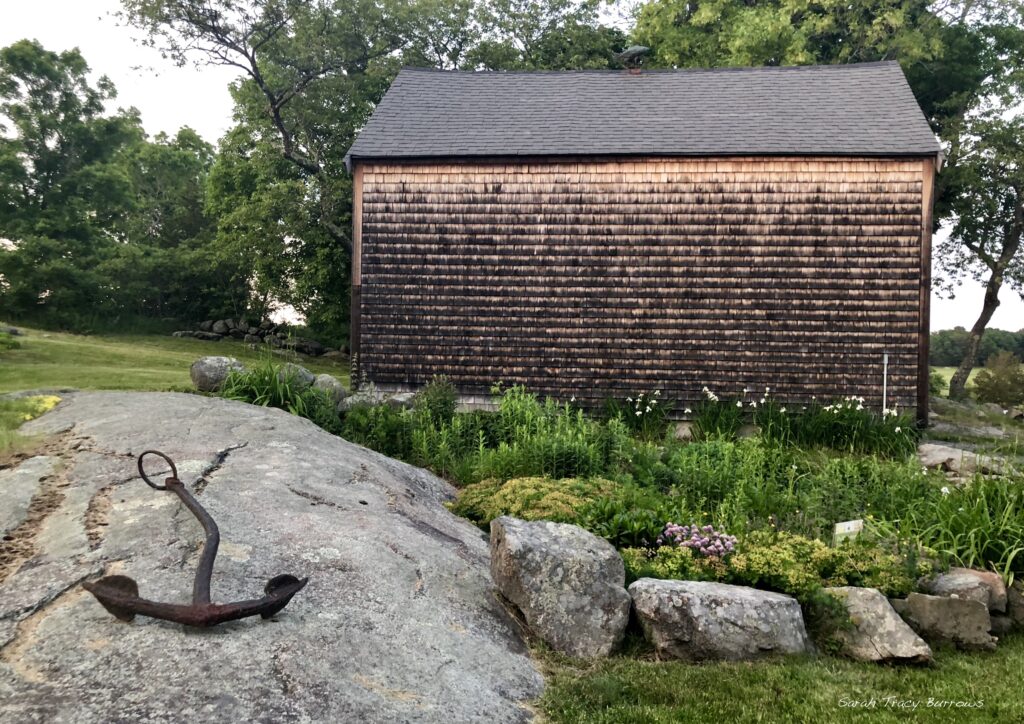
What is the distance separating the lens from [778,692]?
3.97m

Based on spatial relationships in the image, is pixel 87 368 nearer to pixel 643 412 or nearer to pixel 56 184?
pixel 643 412

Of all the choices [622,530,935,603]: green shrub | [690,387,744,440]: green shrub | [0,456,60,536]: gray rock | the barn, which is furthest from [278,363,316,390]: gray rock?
[622,530,935,603]: green shrub

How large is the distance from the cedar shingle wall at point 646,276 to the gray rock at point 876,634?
8.50 metres

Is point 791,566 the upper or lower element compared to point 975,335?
lower

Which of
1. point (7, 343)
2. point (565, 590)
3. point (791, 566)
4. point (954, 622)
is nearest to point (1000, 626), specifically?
point (954, 622)

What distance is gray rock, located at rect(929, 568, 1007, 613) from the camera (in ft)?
16.8

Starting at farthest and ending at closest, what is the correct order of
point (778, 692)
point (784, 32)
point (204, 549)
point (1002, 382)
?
point (784, 32) → point (1002, 382) → point (778, 692) → point (204, 549)

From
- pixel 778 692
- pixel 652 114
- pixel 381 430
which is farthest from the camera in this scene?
pixel 652 114

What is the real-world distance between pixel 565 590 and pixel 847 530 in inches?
118

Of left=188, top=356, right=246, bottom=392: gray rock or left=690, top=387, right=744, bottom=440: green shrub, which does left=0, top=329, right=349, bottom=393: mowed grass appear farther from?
left=690, top=387, right=744, bottom=440: green shrub

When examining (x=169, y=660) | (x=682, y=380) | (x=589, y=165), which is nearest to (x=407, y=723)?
(x=169, y=660)

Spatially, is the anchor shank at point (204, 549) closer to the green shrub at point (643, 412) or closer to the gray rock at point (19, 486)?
the gray rock at point (19, 486)

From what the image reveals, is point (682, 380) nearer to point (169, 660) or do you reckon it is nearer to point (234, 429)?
point (234, 429)

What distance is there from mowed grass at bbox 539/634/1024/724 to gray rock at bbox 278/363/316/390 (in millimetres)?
6538
